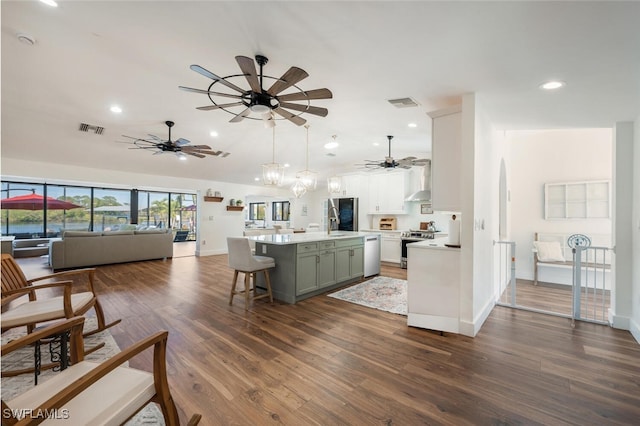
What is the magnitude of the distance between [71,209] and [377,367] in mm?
11411

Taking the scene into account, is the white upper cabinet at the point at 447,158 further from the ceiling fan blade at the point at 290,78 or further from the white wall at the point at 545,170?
the white wall at the point at 545,170

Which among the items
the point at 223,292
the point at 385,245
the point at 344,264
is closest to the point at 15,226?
the point at 223,292

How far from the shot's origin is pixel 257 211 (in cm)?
1452

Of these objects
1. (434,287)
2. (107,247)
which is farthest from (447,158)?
(107,247)

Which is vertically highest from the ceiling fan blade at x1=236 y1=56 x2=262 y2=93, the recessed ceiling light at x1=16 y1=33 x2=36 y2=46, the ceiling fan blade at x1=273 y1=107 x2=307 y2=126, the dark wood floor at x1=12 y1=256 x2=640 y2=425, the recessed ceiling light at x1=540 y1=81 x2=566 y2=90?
the recessed ceiling light at x1=16 y1=33 x2=36 y2=46

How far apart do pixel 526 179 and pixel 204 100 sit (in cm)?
632

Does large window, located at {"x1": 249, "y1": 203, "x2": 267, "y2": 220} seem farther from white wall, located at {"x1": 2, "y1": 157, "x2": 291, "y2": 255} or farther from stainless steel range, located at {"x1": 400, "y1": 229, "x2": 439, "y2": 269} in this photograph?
stainless steel range, located at {"x1": 400, "y1": 229, "x2": 439, "y2": 269}

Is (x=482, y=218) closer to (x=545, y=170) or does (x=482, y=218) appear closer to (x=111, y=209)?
(x=545, y=170)

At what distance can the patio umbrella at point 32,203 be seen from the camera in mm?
7938

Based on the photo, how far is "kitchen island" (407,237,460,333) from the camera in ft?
9.88

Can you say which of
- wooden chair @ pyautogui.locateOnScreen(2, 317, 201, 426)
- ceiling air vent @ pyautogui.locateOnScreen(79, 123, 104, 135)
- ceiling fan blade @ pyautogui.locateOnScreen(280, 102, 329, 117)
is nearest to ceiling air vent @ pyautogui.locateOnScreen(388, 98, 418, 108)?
ceiling fan blade @ pyautogui.locateOnScreen(280, 102, 329, 117)

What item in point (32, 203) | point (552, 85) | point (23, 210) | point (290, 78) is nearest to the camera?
point (290, 78)

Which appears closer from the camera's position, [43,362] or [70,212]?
[43,362]

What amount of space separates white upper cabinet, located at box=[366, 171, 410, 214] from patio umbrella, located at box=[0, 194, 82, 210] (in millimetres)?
9773
